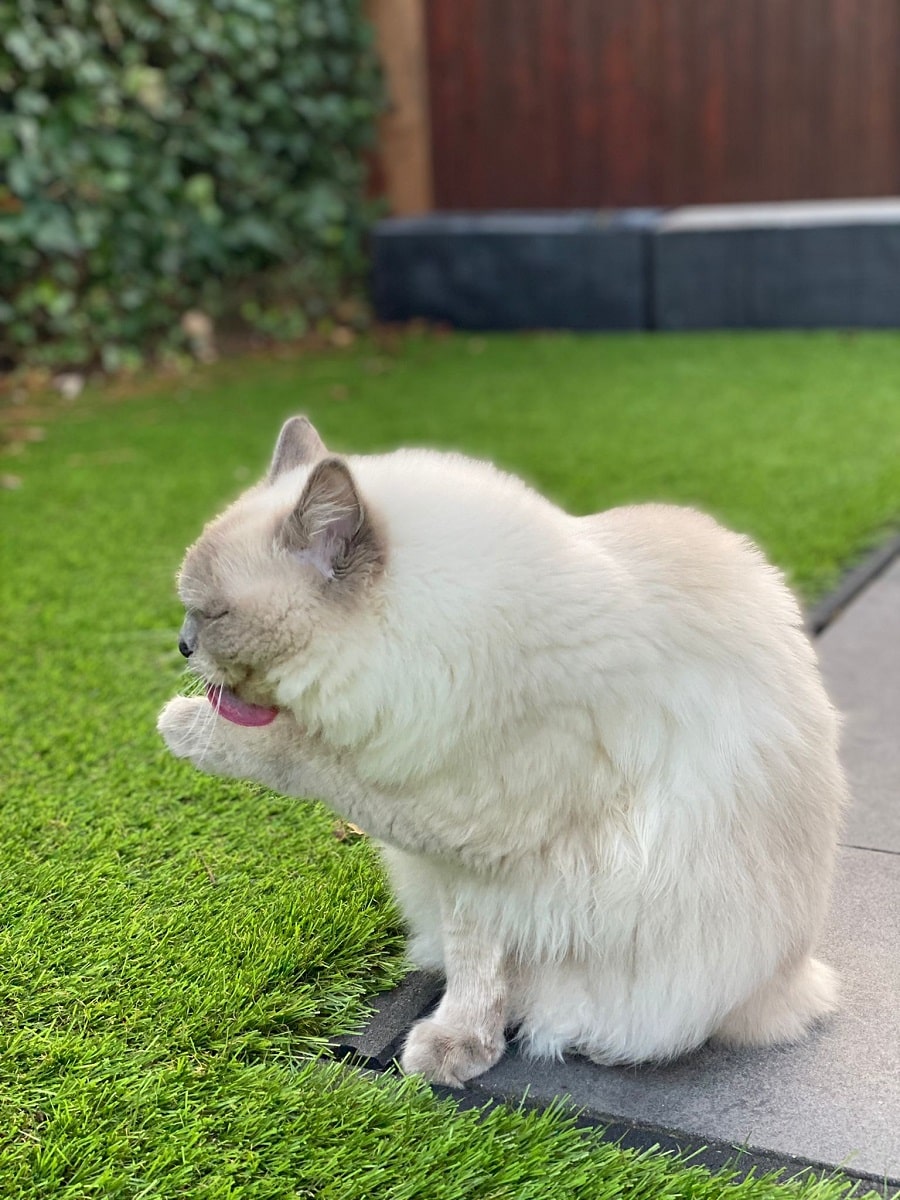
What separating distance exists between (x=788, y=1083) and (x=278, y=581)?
859mm

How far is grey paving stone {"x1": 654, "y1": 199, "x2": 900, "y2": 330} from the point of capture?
237 inches

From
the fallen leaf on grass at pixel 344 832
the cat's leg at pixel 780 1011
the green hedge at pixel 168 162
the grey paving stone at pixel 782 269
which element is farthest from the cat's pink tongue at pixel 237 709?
the grey paving stone at pixel 782 269

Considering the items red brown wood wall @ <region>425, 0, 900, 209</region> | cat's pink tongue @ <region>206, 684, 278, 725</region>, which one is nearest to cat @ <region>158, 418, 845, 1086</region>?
cat's pink tongue @ <region>206, 684, 278, 725</region>

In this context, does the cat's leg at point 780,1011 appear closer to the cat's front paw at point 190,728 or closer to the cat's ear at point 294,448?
the cat's front paw at point 190,728

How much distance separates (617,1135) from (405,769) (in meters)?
0.49

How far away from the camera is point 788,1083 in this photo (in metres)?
1.52

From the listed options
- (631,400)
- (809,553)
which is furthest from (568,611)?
(631,400)

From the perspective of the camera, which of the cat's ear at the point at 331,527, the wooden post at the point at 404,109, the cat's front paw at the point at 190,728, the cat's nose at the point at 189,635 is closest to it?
the cat's ear at the point at 331,527

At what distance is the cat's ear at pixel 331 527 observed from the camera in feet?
4.40

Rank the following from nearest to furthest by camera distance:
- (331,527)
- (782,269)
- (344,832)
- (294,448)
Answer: (331,527), (294,448), (344,832), (782,269)

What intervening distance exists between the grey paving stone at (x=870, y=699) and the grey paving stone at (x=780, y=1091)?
0.46m

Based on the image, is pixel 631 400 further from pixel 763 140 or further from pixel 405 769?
pixel 405 769

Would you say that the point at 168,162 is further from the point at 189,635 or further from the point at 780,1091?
the point at 780,1091

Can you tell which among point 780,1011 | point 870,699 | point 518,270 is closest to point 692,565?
point 780,1011
